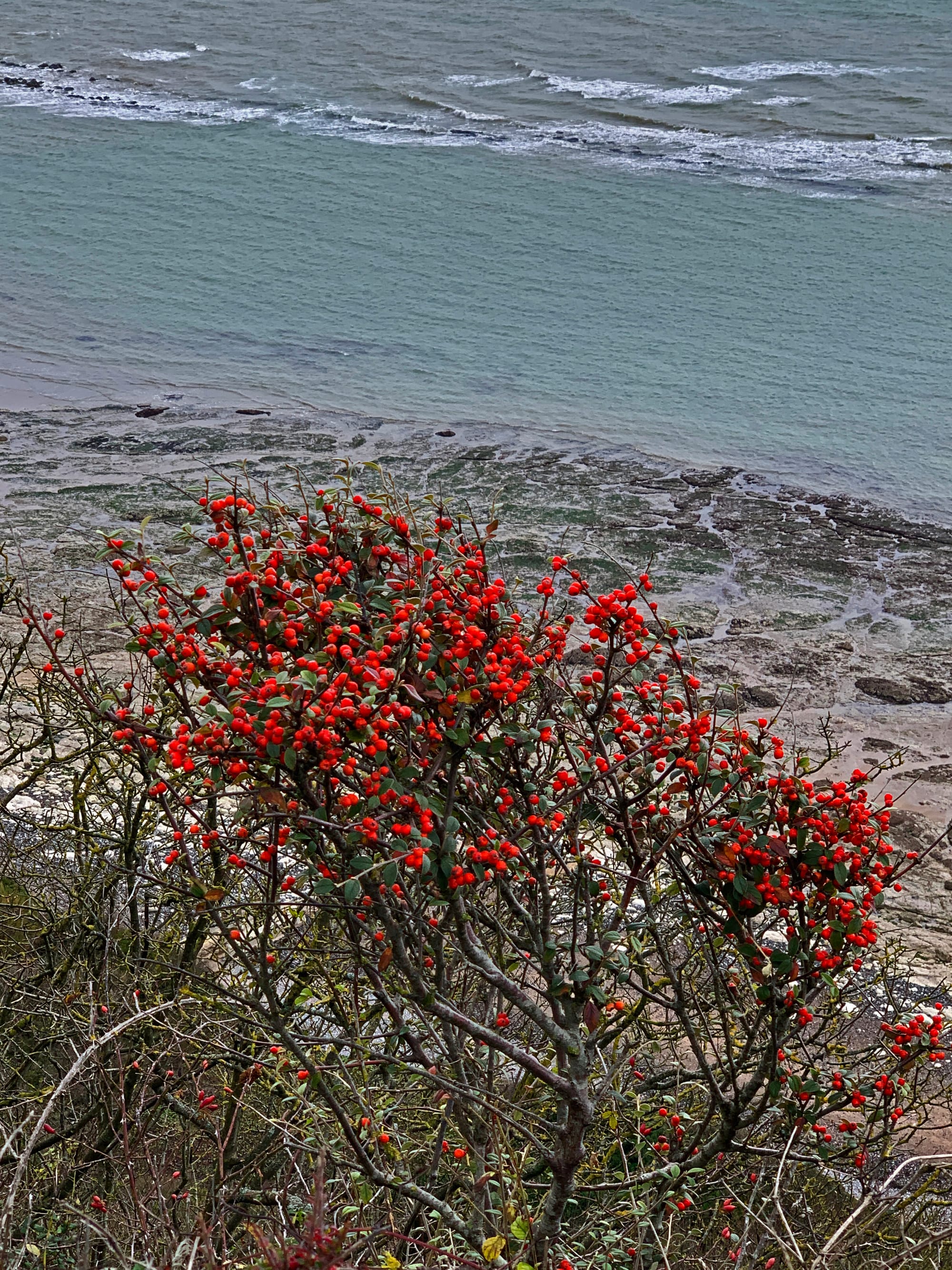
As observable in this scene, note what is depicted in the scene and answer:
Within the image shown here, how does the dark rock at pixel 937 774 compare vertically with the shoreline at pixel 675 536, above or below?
below

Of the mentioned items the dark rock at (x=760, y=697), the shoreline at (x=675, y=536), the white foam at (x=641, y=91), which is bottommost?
the dark rock at (x=760, y=697)

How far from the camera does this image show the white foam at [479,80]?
2594 cm

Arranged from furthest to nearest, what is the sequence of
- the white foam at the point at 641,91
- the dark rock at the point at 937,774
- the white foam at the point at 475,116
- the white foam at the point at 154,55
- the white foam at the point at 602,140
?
the white foam at the point at 154,55 < the white foam at the point at 641,91 < the white foam at the point at 475,116 < the white foam at the point at 602,140 < the dark rock at the point at 937,774

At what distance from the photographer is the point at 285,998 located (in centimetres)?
365

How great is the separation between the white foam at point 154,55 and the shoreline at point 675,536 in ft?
62.1

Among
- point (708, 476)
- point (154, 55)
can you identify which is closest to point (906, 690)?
point (708, 476)

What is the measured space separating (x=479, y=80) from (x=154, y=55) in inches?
329

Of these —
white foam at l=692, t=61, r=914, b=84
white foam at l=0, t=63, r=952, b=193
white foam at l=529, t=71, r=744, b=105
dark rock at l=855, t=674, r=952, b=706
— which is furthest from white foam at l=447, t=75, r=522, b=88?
dark rock at l=855, t=674, r=952, b=706

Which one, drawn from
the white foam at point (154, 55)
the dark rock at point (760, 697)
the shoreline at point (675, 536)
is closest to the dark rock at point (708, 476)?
the shoreline at point (675, 536)

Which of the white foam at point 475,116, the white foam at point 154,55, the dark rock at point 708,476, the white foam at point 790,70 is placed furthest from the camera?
the white foam at point 154,55

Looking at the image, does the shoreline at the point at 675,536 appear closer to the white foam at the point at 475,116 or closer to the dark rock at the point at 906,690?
the dark rock at the point at 906,690

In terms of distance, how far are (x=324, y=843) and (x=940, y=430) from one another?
11.9 meters

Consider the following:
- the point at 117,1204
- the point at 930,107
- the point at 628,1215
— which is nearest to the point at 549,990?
the point at 628,1215

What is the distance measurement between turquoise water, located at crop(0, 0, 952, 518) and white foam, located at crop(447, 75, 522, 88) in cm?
14
